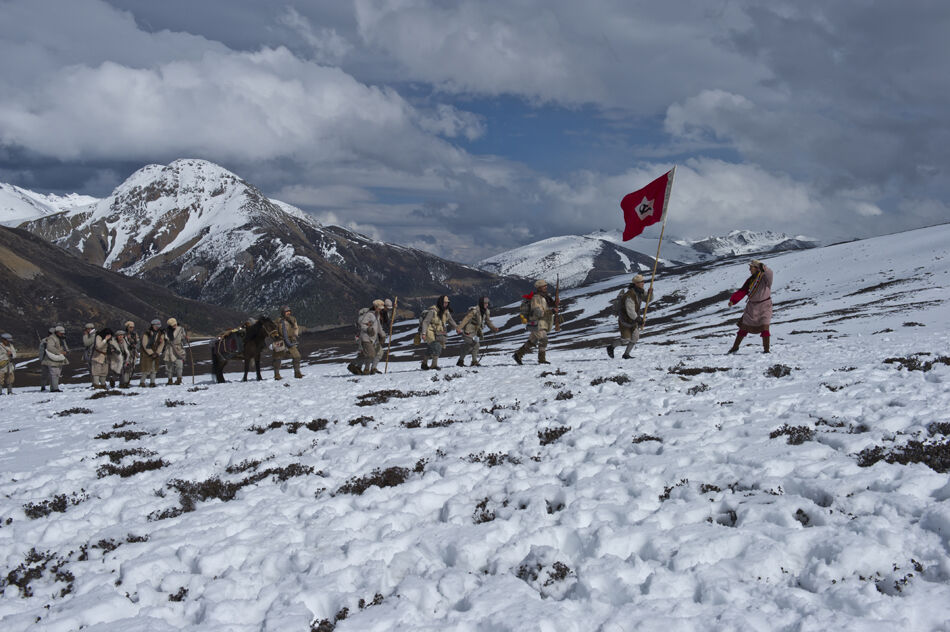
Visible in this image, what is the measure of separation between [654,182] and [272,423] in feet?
60.3

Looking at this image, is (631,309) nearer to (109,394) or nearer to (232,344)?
(232,344)

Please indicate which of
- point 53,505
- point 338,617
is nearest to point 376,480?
point 338,617

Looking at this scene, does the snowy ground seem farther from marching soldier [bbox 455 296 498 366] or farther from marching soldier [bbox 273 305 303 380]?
marching soldier [bbox 273 305 303 380]

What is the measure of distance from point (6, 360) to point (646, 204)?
33.3 metres

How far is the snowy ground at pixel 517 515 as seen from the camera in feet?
18.0

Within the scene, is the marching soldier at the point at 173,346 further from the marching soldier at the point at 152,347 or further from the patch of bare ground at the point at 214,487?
the patch of bare ground at the point at 214,487

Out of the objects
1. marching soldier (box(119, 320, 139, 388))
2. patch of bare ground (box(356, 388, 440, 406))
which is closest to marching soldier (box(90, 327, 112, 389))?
marching soldier (box(119, 320, 139, 388))

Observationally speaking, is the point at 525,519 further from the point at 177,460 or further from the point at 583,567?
the point at 177,460

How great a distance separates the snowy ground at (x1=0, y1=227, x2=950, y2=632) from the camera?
550cm

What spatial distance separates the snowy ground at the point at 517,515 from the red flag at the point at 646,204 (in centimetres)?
1039

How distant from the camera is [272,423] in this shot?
1430 centimetres

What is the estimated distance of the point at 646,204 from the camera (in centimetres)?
2411

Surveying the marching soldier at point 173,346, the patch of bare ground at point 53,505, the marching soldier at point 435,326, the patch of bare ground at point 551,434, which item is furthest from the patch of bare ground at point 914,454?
the marching soldier at point 173,346

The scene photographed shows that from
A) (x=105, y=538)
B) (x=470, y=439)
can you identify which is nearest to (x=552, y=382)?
(x=470, y=439)
